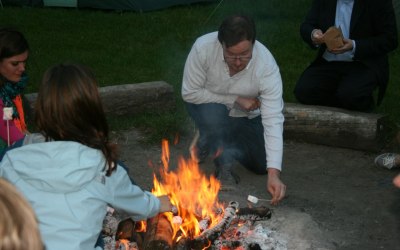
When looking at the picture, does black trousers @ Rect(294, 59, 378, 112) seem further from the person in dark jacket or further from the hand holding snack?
the hand holding snack

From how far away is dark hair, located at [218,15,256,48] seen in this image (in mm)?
4750

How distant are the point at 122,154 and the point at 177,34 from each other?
15.1ft

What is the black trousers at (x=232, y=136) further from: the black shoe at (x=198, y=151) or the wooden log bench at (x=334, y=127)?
the wooden log bench at (x=334, y=127)

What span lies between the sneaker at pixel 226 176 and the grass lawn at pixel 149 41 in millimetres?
976

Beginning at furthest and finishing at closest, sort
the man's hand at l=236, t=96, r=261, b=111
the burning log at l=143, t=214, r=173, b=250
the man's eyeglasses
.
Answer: the man's hand at l=236, t=96, r=261, b=111
the man's eyeglasses
the burning log at l=143, t=214, r=173, b=250

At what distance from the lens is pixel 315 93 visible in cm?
648

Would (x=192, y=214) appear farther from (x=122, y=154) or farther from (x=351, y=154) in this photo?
(x=351, y=154)

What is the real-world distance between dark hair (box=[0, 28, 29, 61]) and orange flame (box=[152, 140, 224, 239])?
1.33 meters

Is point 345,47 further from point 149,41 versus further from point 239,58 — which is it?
point 149,41

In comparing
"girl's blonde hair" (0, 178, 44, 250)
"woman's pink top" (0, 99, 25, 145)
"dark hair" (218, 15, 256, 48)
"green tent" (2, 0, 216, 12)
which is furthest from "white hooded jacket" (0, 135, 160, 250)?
"green tent" (2, 0, 216, 12)

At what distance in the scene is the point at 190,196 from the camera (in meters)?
4.68

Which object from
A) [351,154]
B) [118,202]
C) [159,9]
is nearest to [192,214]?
[118,202]

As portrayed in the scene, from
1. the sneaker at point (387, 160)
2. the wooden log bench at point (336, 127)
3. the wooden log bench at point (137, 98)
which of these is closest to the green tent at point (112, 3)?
the wooden log bench at point (137, 98)

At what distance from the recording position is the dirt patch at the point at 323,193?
458 cm
